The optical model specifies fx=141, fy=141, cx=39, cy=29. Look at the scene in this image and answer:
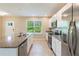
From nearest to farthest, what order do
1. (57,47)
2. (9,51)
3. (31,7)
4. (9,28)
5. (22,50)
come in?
(9,51) < (22,50) < (57,47) < (31,7) < (9,28)

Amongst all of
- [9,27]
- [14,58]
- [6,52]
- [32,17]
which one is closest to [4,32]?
[9,27]

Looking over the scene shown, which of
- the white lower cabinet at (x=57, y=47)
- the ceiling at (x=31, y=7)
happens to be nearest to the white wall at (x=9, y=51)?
the white lower cabinet at (x=57, y=47)

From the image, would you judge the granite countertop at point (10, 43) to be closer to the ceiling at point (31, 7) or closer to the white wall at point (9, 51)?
the white wall at point (9, 51)

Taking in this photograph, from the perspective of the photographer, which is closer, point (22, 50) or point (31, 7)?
point (22, 50)

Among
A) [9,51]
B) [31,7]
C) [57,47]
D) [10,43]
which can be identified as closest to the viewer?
[9,51]

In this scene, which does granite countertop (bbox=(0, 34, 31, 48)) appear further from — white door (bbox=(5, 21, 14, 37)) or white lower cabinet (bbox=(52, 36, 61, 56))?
white door (bbox=(5, 21, 14, 37))

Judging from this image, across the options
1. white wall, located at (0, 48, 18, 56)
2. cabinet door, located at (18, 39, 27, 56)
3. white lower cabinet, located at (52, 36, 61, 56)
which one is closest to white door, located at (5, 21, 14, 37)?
white lower cabinet, located at (52, 36, 61, 56)

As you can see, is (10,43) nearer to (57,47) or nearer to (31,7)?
(57,47)

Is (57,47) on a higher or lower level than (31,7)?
lower

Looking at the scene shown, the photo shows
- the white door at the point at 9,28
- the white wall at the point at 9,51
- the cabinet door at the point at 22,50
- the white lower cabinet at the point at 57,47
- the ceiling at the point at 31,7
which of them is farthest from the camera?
the white door at the point at 9,28

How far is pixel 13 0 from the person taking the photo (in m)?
0.72

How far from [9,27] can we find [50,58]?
10.6 m

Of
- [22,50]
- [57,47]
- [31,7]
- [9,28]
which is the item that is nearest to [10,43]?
[22,50]

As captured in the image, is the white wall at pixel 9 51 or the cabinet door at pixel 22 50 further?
the cabinet door at pixel 22 50
